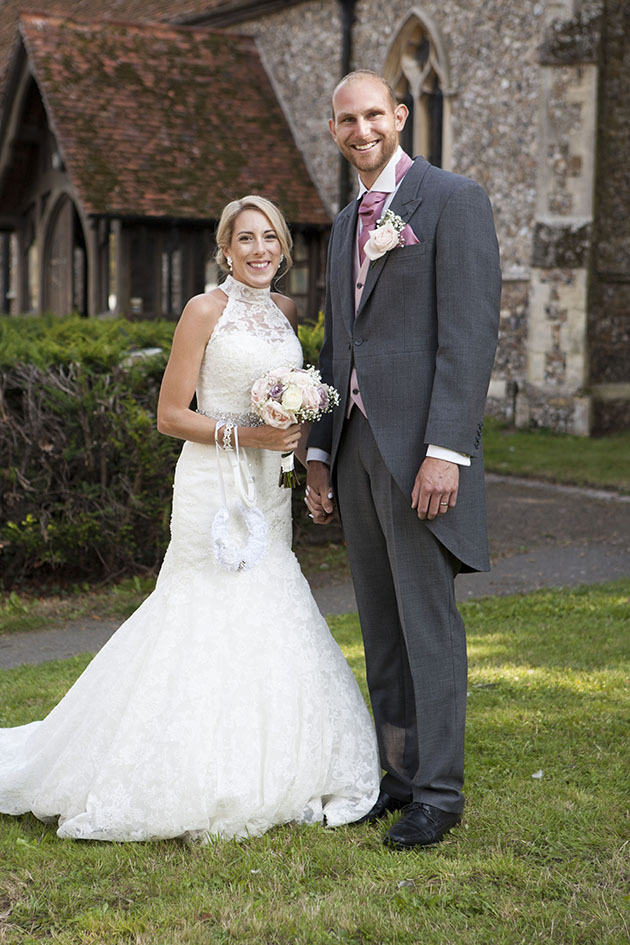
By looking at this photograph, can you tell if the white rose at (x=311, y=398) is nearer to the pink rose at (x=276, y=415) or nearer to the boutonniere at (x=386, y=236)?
the pink rose at (x=276, y=415)

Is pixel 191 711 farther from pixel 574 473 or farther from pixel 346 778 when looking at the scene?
pixel 574 473

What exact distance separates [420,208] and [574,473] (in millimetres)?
8088

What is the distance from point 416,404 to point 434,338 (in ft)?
0.69

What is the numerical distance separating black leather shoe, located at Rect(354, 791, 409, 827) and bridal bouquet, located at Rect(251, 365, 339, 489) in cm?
128

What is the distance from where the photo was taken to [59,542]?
677cm

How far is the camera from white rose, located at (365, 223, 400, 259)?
10.8ft

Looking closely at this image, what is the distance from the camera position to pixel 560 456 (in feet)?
39.4

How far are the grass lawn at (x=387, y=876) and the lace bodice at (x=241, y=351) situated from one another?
145 cm

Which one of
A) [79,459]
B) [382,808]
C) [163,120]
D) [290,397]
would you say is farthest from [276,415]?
[163,120]

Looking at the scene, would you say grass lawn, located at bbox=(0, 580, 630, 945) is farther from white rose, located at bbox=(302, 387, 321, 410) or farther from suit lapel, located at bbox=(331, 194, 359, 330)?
suit lapel, located at bbox=(331, 194, 359, 330)

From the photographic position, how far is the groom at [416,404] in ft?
10.8

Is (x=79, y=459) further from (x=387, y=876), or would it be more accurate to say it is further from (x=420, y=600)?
(x=387, y=876)

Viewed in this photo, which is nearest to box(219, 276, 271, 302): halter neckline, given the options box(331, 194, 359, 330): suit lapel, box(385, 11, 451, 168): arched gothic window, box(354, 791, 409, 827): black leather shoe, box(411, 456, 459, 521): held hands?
box(331, 194, 359, 330): suit lapel

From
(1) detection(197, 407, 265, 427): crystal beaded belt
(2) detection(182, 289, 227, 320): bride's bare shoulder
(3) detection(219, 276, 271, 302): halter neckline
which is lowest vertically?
(1) detection(197, 407, 265, 427): crystal beaded belt
